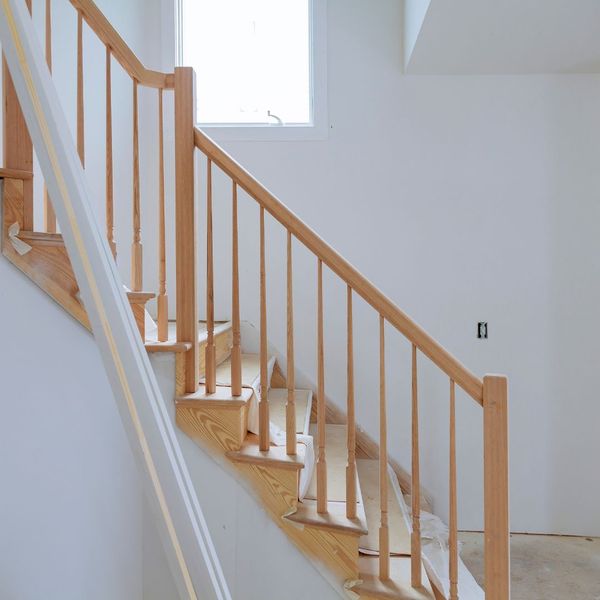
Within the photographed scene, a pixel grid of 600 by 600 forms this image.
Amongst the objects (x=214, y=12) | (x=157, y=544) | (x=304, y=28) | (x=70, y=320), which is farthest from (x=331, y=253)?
(x=214, y=12)

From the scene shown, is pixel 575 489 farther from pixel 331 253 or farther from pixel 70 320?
pixel 70 320

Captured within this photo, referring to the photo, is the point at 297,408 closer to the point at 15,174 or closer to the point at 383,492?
the point at 383,492

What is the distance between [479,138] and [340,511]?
213cm

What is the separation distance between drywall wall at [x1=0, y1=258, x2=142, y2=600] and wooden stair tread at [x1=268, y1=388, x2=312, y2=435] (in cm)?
62

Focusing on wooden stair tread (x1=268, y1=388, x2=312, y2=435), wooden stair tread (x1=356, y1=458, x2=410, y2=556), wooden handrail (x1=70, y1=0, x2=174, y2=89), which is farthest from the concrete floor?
wooden handrail (x1=70, y1=0, x2=174, y2=89)

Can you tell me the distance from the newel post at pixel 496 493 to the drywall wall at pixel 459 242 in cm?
131

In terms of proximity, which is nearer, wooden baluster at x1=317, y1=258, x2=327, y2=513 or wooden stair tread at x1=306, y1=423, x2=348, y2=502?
wooden baluster at x1=317, y1=258, x2=327, y2=513

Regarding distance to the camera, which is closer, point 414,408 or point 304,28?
point 414,408

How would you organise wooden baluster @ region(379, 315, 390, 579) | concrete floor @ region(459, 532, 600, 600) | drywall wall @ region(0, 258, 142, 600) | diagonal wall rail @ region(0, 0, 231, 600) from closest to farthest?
diagonal wall rail @ region(0, 0, 231, 600), drywall wall @ region(0, 258, 142, 600), wooden baluster @ region(379, 315, 390, 579), concrete floor @ region(459, 532, 600, 600)

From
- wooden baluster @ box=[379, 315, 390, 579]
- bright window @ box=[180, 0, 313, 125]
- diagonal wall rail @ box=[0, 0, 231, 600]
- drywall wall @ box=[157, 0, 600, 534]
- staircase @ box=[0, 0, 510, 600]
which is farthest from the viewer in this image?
bright window @ box=[180, 0, 313, 125]

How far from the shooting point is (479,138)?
2.70 m

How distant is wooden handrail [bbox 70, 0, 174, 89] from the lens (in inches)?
59.8

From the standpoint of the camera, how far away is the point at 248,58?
9.43 ft

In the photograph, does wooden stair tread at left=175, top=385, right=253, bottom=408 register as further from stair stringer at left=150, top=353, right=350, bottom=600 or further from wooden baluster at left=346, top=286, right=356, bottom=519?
wooden baluster at left=346, top=286, right=356, bottom=519
